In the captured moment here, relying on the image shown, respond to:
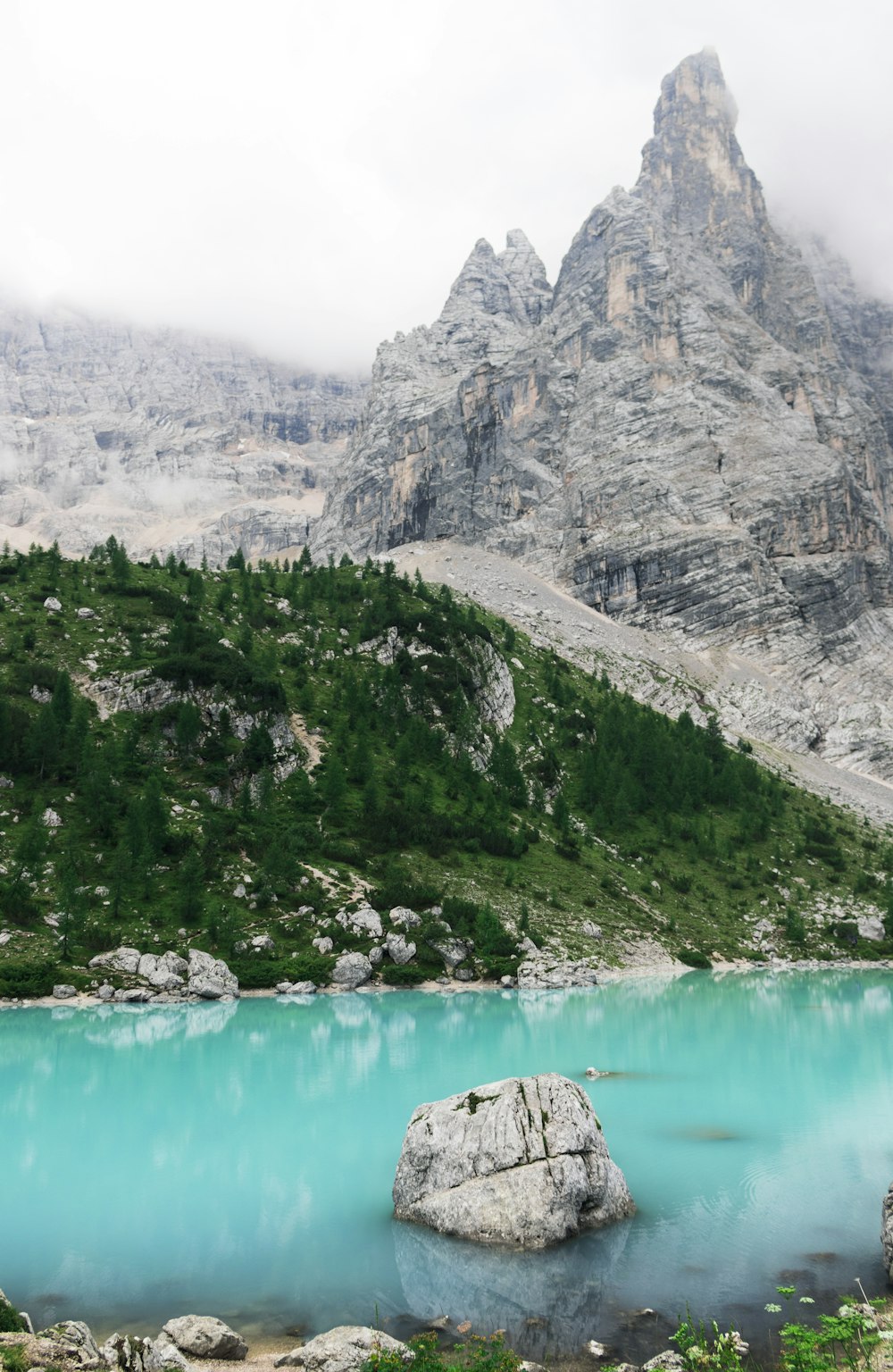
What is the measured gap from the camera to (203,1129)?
28.7 m

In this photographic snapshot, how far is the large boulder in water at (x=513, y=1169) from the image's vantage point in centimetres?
1997

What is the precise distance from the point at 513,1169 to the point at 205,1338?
8.68 meters

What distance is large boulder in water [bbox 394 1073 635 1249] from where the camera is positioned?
19969mm

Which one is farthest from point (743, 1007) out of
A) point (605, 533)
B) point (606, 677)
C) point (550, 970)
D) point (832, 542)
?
point (832, 542)

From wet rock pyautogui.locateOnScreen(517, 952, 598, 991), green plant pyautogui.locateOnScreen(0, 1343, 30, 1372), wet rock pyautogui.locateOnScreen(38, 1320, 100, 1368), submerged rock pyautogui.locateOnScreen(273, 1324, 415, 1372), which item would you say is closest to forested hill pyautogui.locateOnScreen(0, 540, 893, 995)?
wet rock pyautogui.locateOnScreen(517, 952, 598, 991)

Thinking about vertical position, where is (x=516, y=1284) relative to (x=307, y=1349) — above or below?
below

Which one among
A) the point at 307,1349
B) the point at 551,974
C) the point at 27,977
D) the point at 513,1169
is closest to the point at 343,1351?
the point at 307,1349

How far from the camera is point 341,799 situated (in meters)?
82.5

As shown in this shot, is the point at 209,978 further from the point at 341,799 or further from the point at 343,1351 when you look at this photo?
the point at 343,1351

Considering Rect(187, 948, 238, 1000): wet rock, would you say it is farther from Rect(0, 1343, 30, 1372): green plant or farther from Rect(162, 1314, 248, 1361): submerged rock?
Rect(0, 1343, 30, 1372): green plant

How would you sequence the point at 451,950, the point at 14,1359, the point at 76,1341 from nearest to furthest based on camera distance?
the point at 14,1359, the point at 76,1341, the point at 451,950

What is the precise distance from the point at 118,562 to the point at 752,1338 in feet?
380

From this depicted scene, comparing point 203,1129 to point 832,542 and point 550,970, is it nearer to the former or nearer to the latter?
point 550,970

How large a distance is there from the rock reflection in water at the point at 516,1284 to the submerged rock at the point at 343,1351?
7.97 feet
